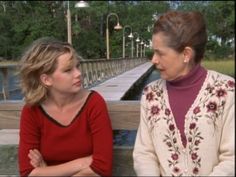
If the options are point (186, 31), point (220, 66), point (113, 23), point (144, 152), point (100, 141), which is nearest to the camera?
point (220, 66)

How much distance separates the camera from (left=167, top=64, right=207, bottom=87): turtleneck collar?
1906 mm

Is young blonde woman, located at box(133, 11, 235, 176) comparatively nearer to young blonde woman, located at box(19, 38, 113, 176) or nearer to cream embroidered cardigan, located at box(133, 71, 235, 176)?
cream embroidered cardigan, located at box(133, 71, 235, 176)

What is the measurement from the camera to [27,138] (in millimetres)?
2219

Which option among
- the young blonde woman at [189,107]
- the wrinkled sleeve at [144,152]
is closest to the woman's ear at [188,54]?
the young blonde woman at [189,107]

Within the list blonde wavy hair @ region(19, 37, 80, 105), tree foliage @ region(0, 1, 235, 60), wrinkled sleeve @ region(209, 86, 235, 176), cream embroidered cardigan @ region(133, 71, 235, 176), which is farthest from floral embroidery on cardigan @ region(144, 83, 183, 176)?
blonde wavy hair @ region(19, 37, 80, 105)

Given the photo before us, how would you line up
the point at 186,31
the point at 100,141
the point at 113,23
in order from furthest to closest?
the point at 113,23 → the point at 100,141 → the point at 186,31

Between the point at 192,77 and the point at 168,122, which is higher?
the point at 192,77

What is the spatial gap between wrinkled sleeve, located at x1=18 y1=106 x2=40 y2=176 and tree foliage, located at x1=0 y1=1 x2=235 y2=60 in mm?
703

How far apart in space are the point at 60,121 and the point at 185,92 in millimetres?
553

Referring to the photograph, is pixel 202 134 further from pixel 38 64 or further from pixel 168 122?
pixel 38 64

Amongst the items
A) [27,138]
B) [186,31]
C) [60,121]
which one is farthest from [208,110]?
[27,138]

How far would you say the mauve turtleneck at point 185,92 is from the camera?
6.26 ft

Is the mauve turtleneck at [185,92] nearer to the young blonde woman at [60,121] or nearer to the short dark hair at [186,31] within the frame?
the short dark hair at [186,31]

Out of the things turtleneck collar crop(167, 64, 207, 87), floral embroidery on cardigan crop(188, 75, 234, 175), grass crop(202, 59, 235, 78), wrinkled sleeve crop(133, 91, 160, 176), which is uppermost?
grass crop(202, 59, 235, 78)
